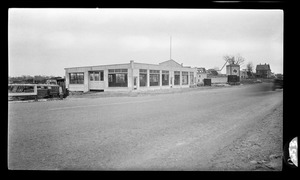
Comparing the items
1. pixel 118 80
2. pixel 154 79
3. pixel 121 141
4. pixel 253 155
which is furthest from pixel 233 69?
pixel 118 80

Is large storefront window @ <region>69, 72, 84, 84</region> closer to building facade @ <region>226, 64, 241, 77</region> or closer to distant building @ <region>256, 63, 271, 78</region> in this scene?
building facade @ <region>226, 64, 241, 77</region>

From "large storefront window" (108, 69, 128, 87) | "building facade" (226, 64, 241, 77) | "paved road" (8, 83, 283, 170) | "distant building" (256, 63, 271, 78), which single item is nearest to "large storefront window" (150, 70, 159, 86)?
"large storefront window" (108, 69, 128, 87)

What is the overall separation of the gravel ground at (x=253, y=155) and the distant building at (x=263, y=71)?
2.10ft

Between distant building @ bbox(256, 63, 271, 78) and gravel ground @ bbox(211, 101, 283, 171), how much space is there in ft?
2.10

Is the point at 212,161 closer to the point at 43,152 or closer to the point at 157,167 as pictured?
the point at 157,167

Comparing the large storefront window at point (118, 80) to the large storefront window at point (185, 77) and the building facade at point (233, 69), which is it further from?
the building facade at point (233, 69)

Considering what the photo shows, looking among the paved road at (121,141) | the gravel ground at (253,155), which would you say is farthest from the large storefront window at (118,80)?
the gravel ground at (253,155)

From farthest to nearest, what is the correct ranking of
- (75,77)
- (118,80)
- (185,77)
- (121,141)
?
(118,80)
(185,77)
(75,77)
(121,141)

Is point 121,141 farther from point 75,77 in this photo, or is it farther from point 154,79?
point 154,79

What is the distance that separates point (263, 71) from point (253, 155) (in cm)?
163

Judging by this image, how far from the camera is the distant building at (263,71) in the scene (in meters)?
3.15

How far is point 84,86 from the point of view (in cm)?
739

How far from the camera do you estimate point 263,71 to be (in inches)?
137
